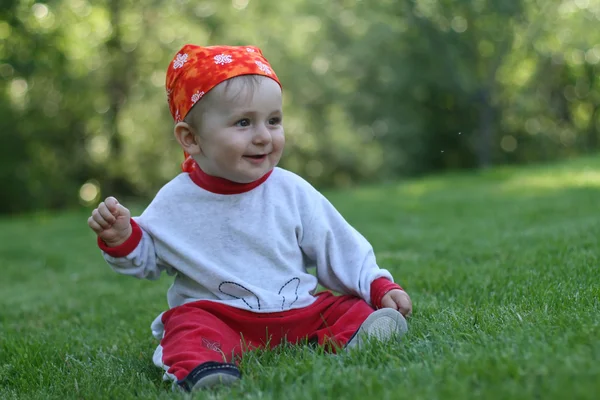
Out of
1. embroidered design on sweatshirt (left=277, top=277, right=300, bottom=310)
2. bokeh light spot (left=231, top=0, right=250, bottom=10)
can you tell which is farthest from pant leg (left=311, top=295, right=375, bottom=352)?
bokeh light spot (left=231, top=0, right=250, bottom=10)

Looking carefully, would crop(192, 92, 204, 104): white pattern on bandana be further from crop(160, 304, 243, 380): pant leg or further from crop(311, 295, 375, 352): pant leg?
crop(311, 295, 375, 352): pant leg

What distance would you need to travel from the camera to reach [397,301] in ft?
8.41

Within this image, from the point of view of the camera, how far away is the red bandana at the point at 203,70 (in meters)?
2.48

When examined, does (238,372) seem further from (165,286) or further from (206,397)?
(165,286)

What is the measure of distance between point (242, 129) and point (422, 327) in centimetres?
94

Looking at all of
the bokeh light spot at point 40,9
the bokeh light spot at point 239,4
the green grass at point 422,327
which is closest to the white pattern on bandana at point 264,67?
the green grass at point 422,327

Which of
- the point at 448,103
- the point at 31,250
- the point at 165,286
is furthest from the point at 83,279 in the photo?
the point at 448,103

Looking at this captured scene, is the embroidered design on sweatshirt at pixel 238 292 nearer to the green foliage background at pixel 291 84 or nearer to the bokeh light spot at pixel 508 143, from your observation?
the green foliage background at pixel 291 84

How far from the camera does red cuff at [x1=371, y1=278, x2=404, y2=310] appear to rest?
2.60 m

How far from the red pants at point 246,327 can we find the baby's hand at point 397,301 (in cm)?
8

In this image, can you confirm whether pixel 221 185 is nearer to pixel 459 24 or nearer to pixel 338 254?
pixel 338 254

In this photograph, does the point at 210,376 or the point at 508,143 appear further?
the point at 508,143

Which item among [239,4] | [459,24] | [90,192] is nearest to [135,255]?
[459,24]

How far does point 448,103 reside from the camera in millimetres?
18328
